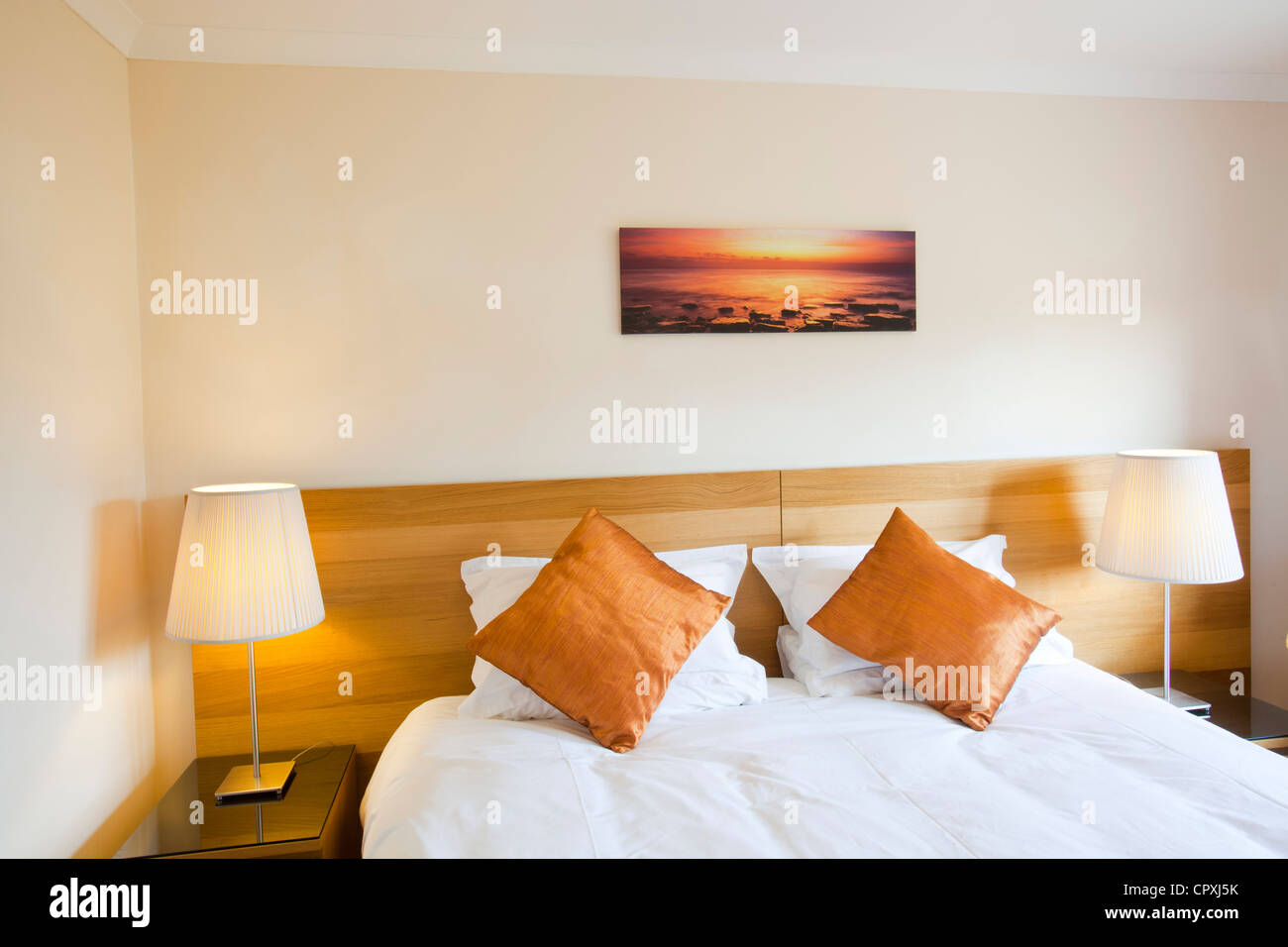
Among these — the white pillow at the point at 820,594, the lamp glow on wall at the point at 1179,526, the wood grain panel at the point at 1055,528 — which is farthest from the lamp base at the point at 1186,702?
the white pillow at the point at 820,594

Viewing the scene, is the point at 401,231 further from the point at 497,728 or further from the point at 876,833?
the point at 876,833

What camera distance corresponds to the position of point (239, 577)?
2.02 metres

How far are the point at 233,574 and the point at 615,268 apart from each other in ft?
4.68

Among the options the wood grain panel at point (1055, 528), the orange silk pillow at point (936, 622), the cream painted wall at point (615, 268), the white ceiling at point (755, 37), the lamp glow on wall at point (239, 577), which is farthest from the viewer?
the wood grain panel at point (1055, 528)

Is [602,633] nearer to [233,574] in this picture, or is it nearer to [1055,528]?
[233,574]

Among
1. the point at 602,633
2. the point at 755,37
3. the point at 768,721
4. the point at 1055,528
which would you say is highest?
the point at 755,37

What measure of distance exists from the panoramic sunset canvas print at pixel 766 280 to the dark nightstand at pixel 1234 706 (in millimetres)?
1539

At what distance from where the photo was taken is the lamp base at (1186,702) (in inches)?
99.4

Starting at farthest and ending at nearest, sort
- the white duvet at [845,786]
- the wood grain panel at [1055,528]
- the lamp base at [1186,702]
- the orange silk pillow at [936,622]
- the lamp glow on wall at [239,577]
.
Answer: the wood grain panel at [1055,528] < the lamp base at [1186,702] < the orange silk pillow at [936,622] < the lamp glow on wall at [239,577] < the white duvet at [845,786]

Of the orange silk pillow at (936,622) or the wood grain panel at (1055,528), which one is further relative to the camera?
the wood grain panel at (1055,528)

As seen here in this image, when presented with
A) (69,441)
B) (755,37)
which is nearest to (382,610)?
(69,441)

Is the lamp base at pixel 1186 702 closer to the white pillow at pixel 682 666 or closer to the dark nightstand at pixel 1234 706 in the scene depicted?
the dark nightstand at pixel 1234 706
